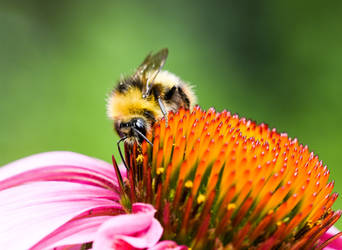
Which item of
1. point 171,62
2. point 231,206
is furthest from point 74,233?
point 171,62

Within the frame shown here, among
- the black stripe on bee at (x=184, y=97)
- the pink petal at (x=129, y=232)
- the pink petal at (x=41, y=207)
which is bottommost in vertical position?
the pink petal at (x=129, y=232)

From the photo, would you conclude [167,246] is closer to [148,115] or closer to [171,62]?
[148,115]

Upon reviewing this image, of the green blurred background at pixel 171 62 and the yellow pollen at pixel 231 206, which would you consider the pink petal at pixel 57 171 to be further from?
the green blurred background at pixel 171 62

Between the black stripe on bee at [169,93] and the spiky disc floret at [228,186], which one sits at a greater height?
the black stripe on bee at [169,93]

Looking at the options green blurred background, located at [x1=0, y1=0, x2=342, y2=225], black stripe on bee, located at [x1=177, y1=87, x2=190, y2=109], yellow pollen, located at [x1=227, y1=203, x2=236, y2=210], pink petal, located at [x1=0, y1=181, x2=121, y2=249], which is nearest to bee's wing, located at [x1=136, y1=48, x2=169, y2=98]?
black stripe on bee, located at [x1=177, y1=87, x2=190, y2=109]

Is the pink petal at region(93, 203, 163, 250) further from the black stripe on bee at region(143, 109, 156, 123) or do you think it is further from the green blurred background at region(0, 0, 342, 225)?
the green blurred background at region(0, 0, 342, 225)

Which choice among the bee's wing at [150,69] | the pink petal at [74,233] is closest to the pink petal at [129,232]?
the pink petal at [74,233]

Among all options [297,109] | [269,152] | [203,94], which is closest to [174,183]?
[269,152]
